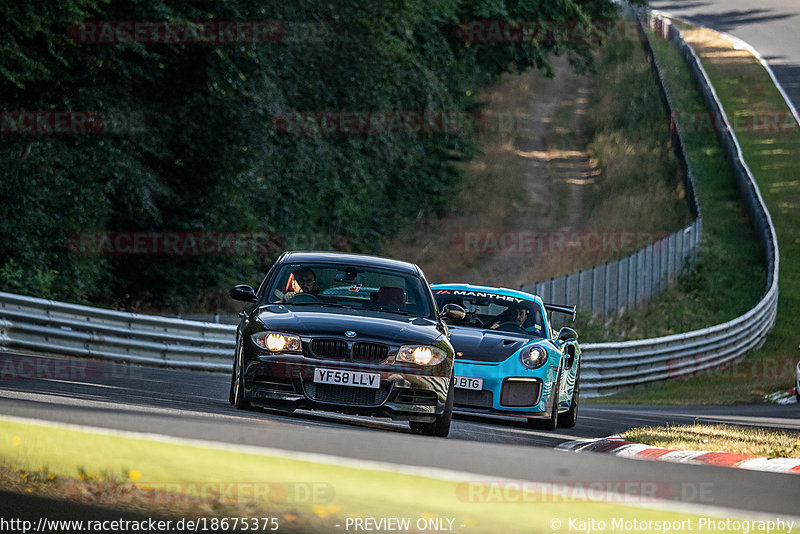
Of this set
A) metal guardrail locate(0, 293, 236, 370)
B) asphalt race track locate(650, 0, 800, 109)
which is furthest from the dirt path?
metal guardrail locate(0, 293, 236, 370)

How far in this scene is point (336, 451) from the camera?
4.77 meters

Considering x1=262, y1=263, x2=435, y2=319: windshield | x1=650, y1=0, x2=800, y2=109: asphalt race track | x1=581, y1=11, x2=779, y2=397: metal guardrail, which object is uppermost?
x1=650, y1=0, x2=800, y2=109: asphalt race track

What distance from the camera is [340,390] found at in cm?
1034

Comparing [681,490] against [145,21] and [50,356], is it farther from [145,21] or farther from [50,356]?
[145,21]

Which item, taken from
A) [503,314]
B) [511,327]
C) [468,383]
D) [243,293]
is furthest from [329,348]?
[503,314]

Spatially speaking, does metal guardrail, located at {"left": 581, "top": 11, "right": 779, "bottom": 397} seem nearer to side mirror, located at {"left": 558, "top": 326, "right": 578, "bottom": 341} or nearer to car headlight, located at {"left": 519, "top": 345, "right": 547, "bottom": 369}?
side mirror, located at {"left": 558, "top": 326, "right": 578, "bottom": 341}

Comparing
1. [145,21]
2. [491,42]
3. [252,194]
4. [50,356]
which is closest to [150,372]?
[50,356]

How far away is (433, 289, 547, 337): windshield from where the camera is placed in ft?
48.4

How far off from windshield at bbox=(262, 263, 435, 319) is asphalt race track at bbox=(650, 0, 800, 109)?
179 ft

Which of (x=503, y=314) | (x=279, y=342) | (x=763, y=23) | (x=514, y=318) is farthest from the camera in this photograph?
(x=763, y=23)

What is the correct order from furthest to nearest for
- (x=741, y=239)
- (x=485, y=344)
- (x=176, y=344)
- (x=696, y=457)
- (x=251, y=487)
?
1. (x=741, y=239)
2. (x=176, y=344)
3. (x=485, y=344)
4. (x=696, y=457)
5. (x=251, y=487)

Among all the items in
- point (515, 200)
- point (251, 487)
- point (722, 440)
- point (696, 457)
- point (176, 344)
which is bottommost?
point (515, 200)

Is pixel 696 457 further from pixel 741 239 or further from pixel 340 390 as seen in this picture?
pixel 741 239

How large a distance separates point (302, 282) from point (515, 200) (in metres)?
39.9
